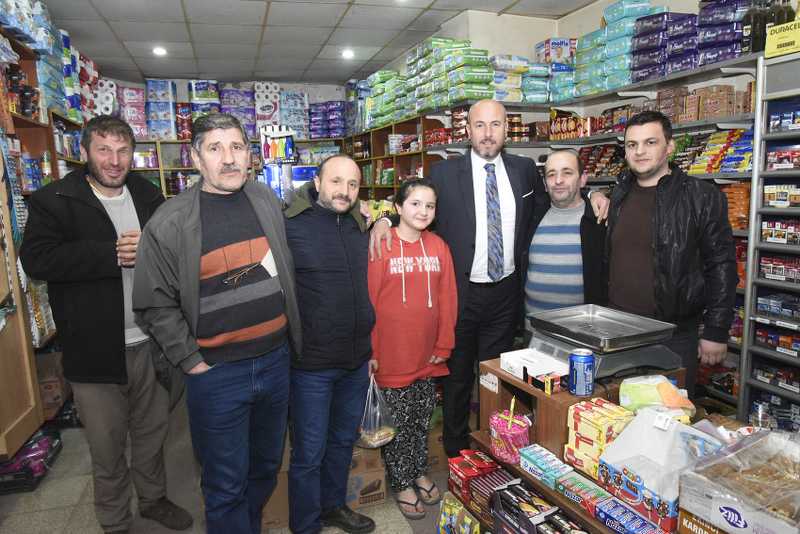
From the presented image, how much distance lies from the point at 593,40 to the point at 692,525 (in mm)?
3983

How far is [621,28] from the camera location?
388cm

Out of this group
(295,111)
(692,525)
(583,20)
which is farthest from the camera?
(295,111)

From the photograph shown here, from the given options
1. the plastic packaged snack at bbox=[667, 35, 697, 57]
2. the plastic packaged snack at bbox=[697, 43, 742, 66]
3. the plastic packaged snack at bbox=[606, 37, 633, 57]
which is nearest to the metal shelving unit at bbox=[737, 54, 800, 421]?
the plastic packaged snack at bbox=[697, 43, 742, 66]

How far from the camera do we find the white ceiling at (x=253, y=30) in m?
4.68

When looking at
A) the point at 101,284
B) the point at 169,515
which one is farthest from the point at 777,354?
the point at 101,284

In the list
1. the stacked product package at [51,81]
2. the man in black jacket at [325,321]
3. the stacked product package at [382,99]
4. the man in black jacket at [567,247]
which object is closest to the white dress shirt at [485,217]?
the man in black jacket at [567,247]

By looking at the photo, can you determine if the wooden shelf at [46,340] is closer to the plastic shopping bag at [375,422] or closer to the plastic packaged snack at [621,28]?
A: the plastic shopping bag at [375,422]

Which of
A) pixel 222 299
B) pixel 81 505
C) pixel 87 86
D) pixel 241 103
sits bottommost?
pixel 81 505

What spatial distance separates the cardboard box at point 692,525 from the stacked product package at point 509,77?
3.87 m

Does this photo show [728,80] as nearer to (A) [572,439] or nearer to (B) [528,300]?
(B) [528,300]

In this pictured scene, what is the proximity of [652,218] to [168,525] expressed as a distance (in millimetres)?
2803

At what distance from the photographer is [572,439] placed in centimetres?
157

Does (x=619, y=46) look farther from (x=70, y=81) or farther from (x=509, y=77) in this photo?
(x=70, y=81)

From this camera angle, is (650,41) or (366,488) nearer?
(366,488)
